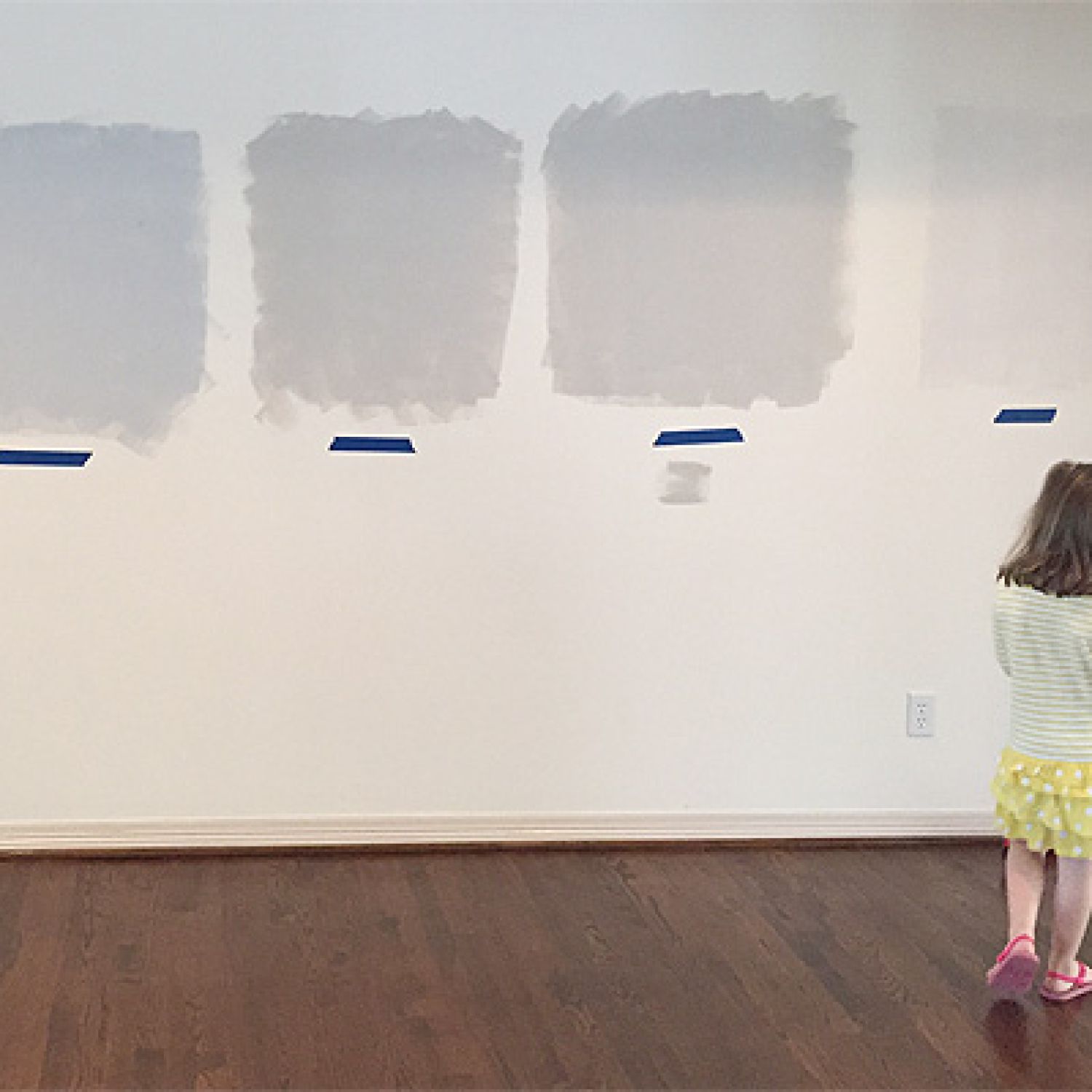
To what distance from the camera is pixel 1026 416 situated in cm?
428

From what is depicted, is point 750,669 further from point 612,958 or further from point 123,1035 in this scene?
point 123,1035

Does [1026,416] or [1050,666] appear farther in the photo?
[1026,416]

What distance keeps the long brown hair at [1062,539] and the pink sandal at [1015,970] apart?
657 millimetres

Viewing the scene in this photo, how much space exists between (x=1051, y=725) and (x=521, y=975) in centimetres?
111

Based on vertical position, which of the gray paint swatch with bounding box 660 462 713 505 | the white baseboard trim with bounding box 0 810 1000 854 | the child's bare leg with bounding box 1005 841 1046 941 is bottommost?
the white baseboard trim with bounding box 0 810 1000 854

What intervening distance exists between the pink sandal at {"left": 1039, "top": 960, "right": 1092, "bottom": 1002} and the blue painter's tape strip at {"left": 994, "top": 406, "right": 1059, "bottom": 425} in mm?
1566

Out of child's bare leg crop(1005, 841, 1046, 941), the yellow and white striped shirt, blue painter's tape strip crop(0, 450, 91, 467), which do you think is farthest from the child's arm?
blue painter's tape strip crop(0, 450, 91, 467)

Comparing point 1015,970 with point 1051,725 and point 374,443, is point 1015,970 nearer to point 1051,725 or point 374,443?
point 1051,725

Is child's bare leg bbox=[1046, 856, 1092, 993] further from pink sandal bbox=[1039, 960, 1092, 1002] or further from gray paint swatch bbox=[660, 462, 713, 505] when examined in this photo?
gray paint swatch bbox=[660, 462, 713, 505]

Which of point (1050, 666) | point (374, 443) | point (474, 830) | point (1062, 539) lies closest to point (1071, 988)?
point (1050, 666)

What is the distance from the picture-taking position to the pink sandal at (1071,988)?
315 cm

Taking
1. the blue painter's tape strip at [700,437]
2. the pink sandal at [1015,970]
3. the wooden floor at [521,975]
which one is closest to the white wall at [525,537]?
the blue painter's tape strip at [700,437]

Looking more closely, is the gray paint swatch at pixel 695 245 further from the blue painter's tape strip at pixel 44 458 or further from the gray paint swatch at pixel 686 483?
the blue painter's tape strip at pixel 44 458

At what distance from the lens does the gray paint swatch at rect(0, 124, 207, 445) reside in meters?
3.99
